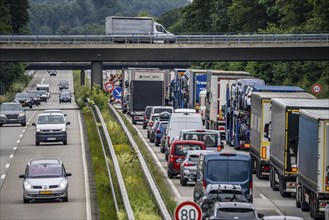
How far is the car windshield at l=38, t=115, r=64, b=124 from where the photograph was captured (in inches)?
2199

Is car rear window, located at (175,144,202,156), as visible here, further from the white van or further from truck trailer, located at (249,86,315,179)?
the white van

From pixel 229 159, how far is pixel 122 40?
6303 centimetres

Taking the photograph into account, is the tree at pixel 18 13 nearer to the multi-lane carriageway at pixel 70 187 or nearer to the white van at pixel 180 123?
the multi-lane carriageway at pixel 70 187

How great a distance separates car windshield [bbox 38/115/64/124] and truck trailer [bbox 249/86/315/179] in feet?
42.0

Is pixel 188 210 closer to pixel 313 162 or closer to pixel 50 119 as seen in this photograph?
pixel 313 162

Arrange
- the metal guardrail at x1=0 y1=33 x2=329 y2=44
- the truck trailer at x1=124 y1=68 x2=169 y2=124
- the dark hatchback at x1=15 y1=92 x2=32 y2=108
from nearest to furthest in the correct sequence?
1. the truck trailer at x1=124 y1=68 x2=169 y2=124
2. the metal guardrail at x1=0 y1=33 x2=329 y2=44
3. the dark hatchback at x1=15 y1=92 x2=32 y2=108

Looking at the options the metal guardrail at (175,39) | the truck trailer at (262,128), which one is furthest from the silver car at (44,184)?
the metal guardrail at (175,39)

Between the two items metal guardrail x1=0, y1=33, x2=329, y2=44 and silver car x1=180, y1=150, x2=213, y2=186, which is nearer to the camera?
silver car x1=180, y1=150, x2=213, y2=186

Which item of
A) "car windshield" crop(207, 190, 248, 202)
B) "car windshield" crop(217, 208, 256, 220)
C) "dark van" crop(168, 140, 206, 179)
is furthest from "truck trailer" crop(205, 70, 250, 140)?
"car windshield" crop(217, 208, 256, 220)

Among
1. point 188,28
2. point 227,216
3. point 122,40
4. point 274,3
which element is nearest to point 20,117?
point 122,40

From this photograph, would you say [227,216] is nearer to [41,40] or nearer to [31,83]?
[41,40]

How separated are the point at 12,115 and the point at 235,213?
1919 inches

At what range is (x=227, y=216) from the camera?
966 inches

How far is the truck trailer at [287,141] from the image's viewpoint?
35688 millimetres
